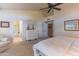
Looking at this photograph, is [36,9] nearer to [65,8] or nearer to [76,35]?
[65,8]

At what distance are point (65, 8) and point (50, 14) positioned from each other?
25cm

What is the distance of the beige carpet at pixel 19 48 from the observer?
1937mm

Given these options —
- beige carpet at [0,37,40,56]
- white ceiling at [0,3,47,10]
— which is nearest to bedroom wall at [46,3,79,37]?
white ceiling at [0,3,47,10]

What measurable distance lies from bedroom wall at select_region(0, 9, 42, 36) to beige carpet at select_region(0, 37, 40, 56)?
0.16 metres

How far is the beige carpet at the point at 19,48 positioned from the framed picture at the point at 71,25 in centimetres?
55

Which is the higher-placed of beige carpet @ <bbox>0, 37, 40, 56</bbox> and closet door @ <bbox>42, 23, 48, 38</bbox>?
closet door @ <bbox>42, 23, 48, 38</bbox>

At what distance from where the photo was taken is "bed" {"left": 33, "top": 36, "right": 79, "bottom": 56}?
1871mm

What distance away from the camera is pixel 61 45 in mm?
1950

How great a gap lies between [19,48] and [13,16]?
0.51 metres

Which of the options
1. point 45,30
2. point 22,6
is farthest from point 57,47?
point 22,6

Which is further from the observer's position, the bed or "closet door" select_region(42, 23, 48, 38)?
"closet door" select_region(42, 23, 48, 38)

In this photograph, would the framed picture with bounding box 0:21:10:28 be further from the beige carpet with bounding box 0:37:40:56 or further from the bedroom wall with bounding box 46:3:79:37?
the bedroom wall with bounding box 46:3:79:37

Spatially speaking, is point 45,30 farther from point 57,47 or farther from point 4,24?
point 4,24

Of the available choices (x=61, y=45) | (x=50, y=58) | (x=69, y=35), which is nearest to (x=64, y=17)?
(x=69, y=35)
